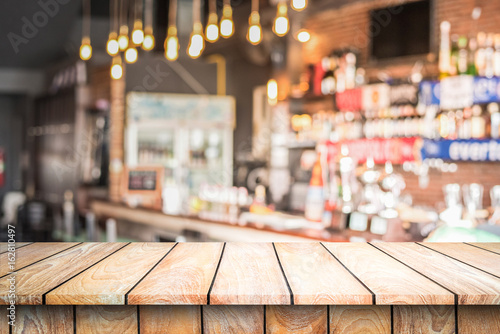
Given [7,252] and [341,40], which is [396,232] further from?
[341,40]

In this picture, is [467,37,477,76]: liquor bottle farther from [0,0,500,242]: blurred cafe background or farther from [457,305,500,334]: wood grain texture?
[457,305,500,334]: wood grain texture

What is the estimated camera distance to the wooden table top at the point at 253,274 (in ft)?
3.46

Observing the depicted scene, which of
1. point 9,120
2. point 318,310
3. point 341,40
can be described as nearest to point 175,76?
point 341,40

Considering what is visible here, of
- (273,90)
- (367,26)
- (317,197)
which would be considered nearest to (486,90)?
(367,26)

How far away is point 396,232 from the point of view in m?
2.81

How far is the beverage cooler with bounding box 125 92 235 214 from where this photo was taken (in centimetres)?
670

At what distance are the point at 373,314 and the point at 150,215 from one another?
3.67 metres

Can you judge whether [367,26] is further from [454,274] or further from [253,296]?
[253,296]

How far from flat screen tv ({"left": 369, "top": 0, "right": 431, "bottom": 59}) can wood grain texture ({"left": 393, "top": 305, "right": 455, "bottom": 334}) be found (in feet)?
13.6

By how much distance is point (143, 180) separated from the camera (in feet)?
15.3

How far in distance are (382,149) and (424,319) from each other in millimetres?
3934

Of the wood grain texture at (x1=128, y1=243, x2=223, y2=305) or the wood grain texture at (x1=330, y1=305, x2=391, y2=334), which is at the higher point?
the wood grain texture at (x1=128, y1=243, x2=223, y2=305)

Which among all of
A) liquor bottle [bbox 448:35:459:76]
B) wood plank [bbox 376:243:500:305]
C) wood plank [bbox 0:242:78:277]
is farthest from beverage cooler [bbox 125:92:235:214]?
wood plank [bbox 376:243:500:305]

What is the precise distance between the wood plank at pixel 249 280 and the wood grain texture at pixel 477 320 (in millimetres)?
443
